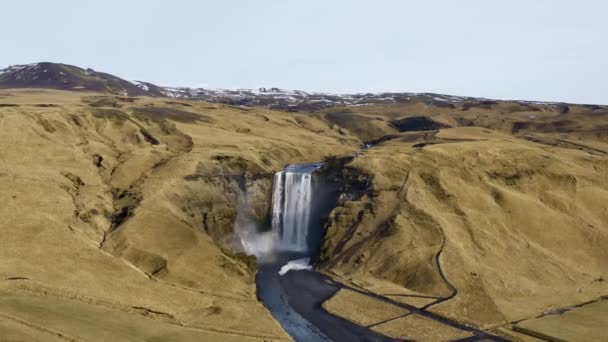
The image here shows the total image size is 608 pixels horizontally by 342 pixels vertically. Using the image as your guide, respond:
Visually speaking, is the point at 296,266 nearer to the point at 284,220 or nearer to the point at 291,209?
the point at 284,220

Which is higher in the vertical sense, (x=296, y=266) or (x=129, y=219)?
(x=129, y=219)

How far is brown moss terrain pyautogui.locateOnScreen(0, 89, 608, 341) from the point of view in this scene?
48.5 meters

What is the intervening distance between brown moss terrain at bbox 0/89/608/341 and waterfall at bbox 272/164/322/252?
202 cm

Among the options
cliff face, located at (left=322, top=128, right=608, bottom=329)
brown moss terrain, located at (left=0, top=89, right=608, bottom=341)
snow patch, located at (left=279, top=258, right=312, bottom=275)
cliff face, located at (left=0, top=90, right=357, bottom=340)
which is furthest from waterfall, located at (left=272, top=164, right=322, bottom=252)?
cliff face, located at (left=322, top=128, right=608, bottom=329)

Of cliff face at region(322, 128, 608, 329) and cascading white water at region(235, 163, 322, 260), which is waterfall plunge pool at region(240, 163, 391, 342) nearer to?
cascading white water at region(235, 163, 322, 260)

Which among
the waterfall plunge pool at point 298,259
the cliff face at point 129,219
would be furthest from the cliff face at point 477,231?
the cliff face at point 129,219

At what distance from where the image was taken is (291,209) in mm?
83188

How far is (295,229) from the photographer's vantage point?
267ft

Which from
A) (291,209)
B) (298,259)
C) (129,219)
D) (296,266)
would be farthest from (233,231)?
(129,219)

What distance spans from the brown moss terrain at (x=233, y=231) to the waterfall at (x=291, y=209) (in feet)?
6.62

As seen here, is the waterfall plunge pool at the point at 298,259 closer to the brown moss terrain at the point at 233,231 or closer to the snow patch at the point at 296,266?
the snow patch at the point at 296,266

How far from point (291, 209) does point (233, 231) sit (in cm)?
1079

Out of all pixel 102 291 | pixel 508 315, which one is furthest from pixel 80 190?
pixel 508 315

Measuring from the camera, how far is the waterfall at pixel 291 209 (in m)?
80.5
